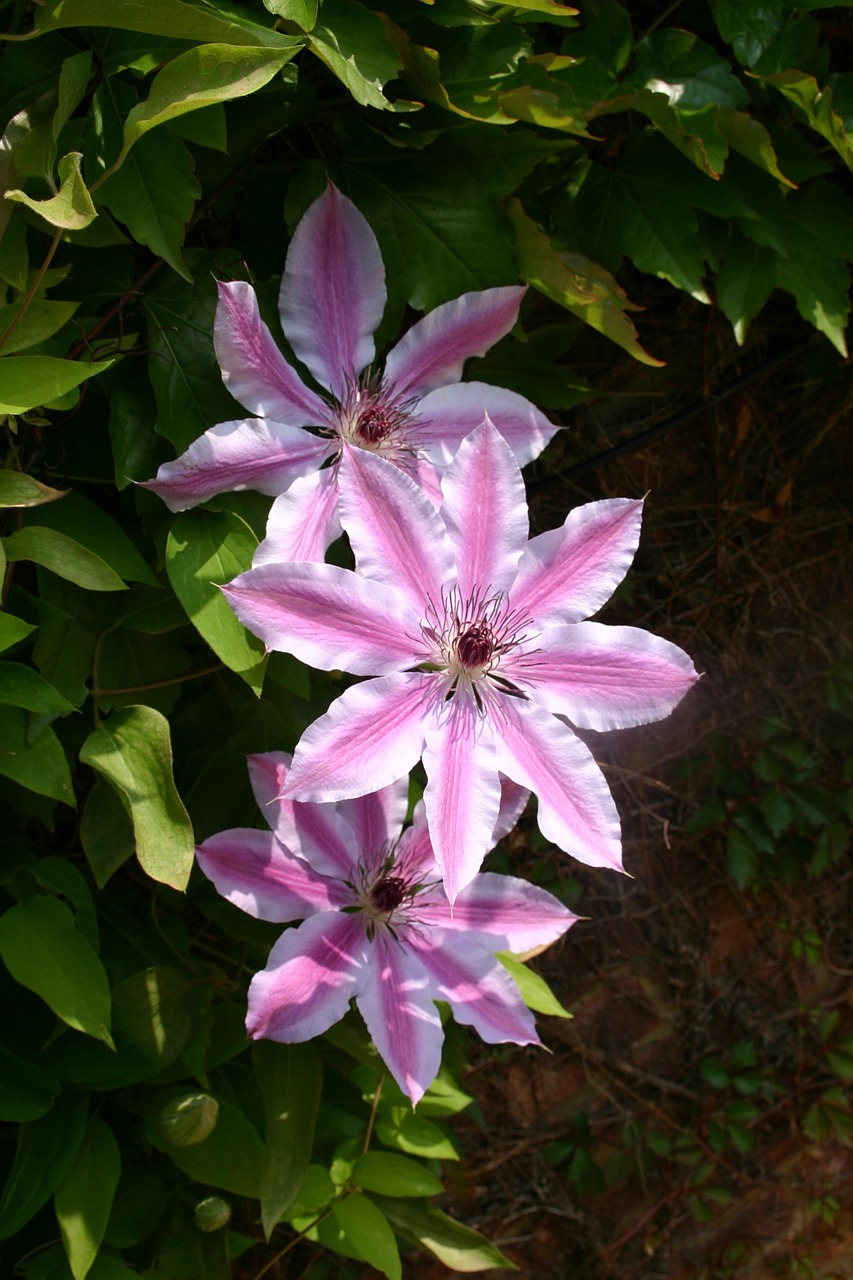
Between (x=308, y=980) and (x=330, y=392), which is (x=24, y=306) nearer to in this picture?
Result: (x=330, y=392)

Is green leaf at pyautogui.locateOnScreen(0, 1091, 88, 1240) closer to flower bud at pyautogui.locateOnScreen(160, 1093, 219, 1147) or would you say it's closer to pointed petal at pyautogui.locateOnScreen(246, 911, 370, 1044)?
flower bud at pyautogui.locateOnScreen(160, 1093, 219, 1147)

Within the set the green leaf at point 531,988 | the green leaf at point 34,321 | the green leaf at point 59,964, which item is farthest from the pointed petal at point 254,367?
the green leaf at point 531,988

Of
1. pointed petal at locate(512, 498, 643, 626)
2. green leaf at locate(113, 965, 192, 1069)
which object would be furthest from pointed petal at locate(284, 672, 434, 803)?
green leaf at locate(113, 965, 192, 1069)

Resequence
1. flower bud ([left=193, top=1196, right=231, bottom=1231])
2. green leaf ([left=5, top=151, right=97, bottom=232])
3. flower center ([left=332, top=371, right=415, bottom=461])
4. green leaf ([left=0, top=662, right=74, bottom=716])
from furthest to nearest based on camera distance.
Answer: flower bud ([left=193, top=1196, right=231, bottom=1231]) < flower center ([left=332, top=371, right=415, bottom=461]) < green leaf ([left=0, top=662, right=74, bottom=716]) < green leaf ([left=5, top=151, right=97, bottom=232])

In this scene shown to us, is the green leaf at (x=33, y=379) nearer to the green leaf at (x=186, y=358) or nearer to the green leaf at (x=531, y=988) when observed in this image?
the green leaf at (x=186, y=358)

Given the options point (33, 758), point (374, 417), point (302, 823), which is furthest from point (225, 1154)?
point (374, 417)

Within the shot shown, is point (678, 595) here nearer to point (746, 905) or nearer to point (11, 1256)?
point (746, 905)
